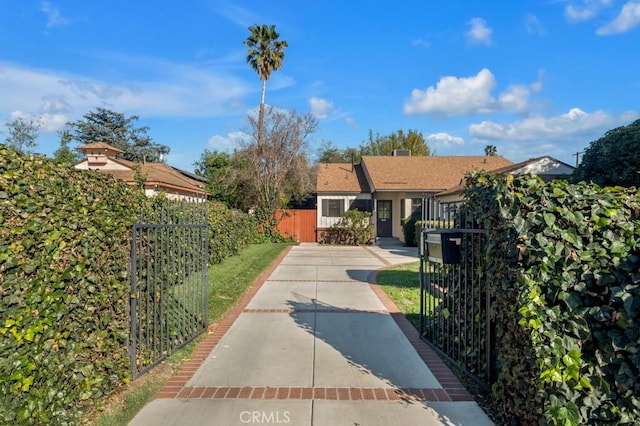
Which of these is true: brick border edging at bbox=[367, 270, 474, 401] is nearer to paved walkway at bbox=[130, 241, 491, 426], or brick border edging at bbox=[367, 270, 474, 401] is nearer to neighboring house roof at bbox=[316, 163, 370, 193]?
paved walkway at bbox=[130, 241, 491, 426]

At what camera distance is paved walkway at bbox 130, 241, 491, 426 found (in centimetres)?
341

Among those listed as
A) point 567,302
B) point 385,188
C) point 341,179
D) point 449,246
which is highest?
point 341,179

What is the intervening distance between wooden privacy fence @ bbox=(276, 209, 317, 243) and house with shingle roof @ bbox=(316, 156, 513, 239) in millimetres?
477

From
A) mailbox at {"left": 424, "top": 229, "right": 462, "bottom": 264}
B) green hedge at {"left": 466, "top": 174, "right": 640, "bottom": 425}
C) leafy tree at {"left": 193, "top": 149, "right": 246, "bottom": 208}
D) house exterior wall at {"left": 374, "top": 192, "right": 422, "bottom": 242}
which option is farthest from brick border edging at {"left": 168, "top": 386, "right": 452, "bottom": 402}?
leafy tree at {"left": 193, "top": 149, "right": 246, "bottom": 208}

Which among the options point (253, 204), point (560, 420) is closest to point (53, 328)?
point (560, 420)

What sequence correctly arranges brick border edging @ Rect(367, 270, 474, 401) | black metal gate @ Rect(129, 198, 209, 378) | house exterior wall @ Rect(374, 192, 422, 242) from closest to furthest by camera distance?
brick border edging @ Rect(367, 270, 474, 401) < black metal gate @ Rect(129, 198, 209, 378) < house exterior wall @ Rect(374, 192, 422, 242)

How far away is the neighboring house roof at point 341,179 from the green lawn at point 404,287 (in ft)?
35.2

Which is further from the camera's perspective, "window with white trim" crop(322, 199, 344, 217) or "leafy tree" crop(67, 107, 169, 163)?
"leafy tree" crop(67, 107, 169, 163)

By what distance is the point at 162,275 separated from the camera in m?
4.75

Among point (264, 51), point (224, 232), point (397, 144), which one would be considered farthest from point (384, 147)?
point (224, 232)

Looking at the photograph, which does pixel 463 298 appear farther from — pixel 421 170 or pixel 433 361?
pixel 421 170

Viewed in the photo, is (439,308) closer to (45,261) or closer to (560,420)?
(560,420)

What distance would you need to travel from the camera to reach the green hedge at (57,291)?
2.55 meters

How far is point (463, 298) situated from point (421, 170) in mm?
20516
